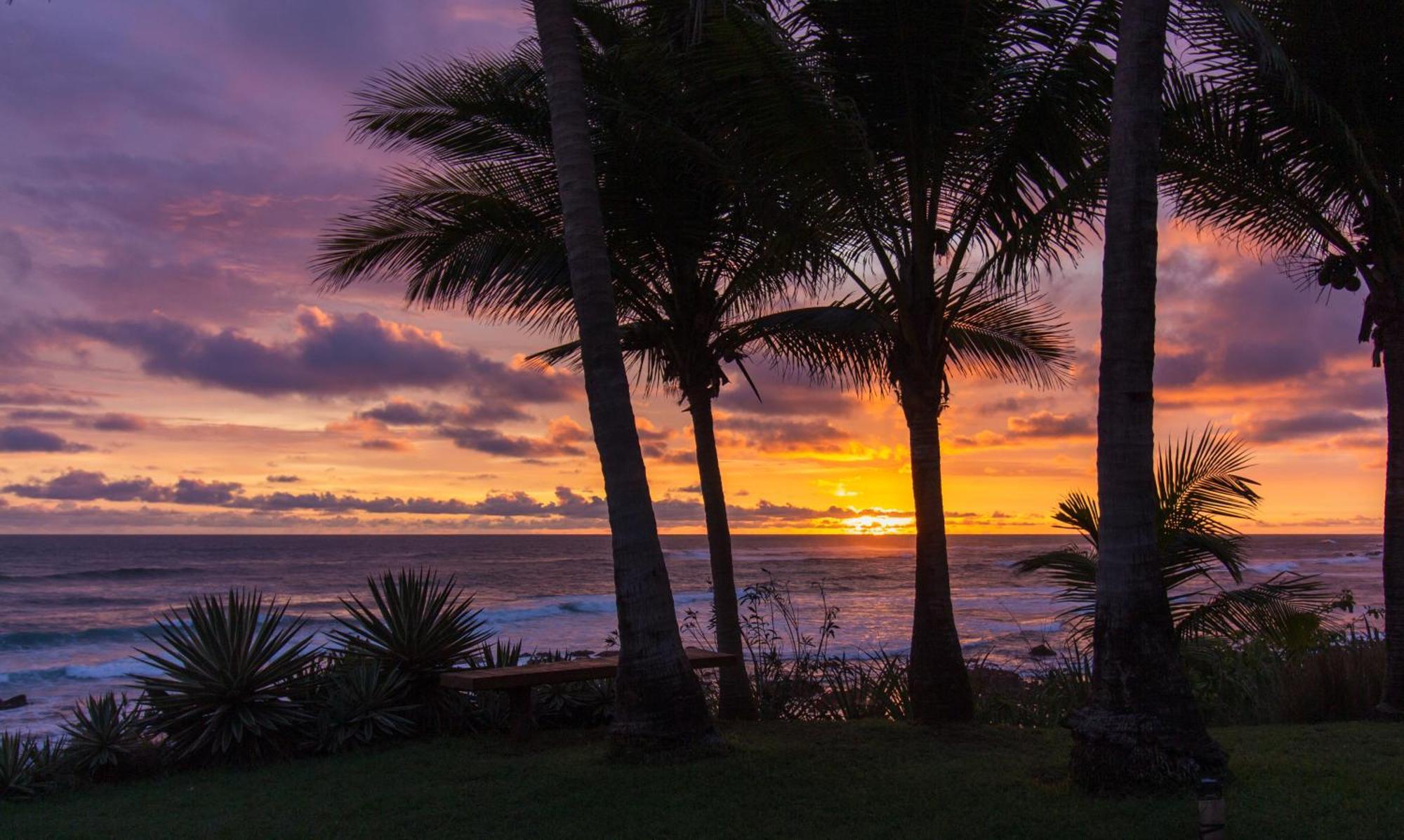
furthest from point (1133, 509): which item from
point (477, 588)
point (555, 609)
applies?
point (477, 588)

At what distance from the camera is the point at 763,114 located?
306 inches

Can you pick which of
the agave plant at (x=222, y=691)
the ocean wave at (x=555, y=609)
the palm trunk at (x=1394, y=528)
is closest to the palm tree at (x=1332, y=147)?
the palm trunk at (x=1394, y=528)

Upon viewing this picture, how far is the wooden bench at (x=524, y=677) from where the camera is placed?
7750 mm

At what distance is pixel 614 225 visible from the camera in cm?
970

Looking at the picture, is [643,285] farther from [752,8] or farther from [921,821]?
[921,821]

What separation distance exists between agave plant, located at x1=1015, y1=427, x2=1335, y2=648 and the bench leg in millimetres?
4636

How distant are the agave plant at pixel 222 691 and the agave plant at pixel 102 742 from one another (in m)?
0.19

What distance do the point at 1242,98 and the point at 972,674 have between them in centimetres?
691

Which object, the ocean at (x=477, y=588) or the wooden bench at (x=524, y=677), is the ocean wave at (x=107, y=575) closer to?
the ocean at (x=477, y=588)

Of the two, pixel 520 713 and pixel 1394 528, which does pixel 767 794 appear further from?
pixel 1394 528

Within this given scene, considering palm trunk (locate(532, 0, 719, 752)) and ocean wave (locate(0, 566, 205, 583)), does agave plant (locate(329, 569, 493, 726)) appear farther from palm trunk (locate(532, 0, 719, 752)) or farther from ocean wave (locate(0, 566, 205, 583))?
ocean wave (locate(0, 566, 205, 583))

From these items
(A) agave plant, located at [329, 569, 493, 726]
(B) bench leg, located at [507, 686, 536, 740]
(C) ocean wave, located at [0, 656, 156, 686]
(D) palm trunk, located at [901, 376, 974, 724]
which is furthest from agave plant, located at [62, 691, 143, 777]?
(C) ocean wave, located at [0, 656, 156, 686]

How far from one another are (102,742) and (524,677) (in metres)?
3.06

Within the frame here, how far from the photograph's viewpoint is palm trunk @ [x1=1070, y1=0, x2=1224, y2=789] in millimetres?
5574
